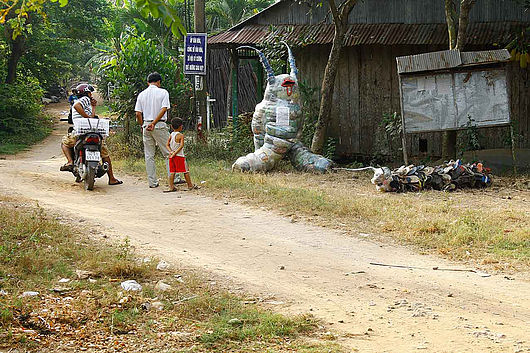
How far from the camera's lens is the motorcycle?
10891 mm

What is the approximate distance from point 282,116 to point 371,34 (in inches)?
113

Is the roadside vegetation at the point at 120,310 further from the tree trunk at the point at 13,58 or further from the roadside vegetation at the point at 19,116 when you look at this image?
the tree trunk at the point at 13,58

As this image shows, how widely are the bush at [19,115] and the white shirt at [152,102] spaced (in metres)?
10.8

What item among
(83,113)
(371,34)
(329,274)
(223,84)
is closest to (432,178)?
(371,34)

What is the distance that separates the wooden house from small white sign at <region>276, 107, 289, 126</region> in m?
2.31

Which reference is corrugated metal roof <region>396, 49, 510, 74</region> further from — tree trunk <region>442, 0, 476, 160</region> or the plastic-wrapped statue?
the plastic-wrapped statue

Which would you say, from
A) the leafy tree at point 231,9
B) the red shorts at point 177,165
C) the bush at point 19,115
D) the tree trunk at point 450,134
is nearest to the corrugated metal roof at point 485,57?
the tree trunk at point 450,134

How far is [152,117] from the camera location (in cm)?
1122

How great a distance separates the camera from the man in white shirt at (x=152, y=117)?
11148 mm

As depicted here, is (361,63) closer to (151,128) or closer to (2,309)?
(151,128)

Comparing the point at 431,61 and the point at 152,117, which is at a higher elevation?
the point at 431,61

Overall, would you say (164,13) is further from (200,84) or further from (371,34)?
(200,84)

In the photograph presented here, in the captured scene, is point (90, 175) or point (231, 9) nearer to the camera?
point (90, 175)

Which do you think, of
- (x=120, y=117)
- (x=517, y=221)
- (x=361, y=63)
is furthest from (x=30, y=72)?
(x=517, y=221)
